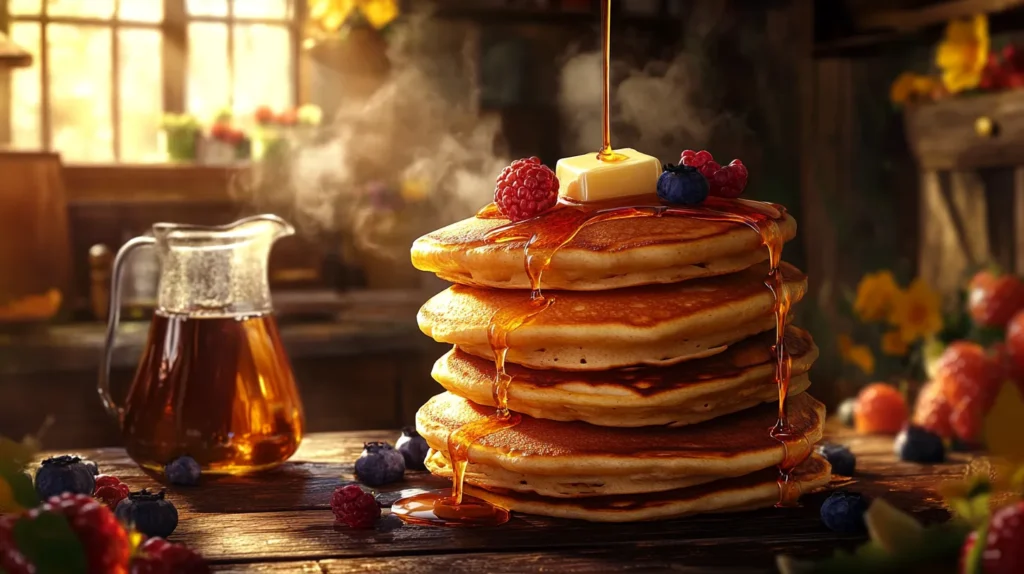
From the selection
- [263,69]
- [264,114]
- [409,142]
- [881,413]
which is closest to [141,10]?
[263,69]

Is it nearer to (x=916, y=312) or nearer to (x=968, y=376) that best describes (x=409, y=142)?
(x=916, y=312)

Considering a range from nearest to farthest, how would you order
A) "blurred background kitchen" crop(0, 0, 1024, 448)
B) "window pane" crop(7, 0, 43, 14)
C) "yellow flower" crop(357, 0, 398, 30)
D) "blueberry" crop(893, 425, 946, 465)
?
1. "blueberry" crop(893, 425, 946, 465)
2. "blurred background kitchen" crop(0, 0, 1024, 448)
3. "yellow flower" crop(357, 0, 398, 30)
4. "window pane" crop(7, 0, 43, 14)

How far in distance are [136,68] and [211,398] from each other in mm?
4876

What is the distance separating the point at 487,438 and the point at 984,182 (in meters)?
2.57

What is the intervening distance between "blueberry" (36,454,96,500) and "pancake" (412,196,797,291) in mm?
498

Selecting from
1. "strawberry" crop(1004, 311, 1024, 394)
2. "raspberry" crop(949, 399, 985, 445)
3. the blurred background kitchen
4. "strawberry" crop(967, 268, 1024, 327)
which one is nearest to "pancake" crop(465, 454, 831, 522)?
"raspberry" crop(949, 399, 985, 445)

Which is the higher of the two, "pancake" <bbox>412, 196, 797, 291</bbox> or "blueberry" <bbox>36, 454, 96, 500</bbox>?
"pancake" <bbox>412, 196, 797, 291</bbox>

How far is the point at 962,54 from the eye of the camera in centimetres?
317

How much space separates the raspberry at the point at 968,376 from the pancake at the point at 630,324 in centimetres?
101

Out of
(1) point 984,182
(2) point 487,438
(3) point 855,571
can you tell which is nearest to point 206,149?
(1) point 984,182

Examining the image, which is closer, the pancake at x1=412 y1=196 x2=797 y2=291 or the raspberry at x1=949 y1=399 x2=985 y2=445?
the pancake at x1=412 y1=196 x2=797 y2=291

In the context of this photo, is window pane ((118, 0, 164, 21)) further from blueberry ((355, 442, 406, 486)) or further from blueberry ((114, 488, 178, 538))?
blueberry ((114, 488, 178, 538))

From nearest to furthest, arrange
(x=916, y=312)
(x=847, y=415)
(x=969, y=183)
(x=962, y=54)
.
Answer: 1. (x=847, y=415)
2. (x=916, y=312)
3. (x=962, y=54)
4. (x=969, y=183)

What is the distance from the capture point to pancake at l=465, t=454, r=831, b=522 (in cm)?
134
